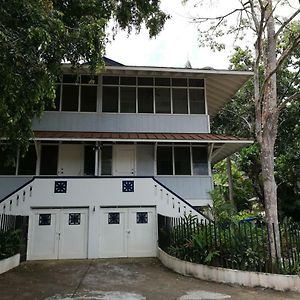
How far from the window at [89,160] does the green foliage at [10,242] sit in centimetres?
396

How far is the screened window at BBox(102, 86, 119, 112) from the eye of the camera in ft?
50.4

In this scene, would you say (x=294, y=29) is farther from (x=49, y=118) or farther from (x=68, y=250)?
(x=68, y=250)

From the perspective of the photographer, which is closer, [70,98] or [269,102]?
[269,102]

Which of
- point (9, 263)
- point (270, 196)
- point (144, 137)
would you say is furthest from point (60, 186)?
point (270, 196)

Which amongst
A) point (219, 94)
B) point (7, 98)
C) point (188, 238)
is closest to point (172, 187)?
point (188, 238)

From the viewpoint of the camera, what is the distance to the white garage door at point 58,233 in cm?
1247

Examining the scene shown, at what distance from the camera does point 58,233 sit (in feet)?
41.6

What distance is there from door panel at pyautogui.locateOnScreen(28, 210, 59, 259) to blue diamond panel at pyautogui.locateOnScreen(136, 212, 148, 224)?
10.2ft

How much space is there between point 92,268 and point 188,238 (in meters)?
3.27

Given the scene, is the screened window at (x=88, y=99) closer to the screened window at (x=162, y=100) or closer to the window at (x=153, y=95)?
the window at (x=153, y=95)

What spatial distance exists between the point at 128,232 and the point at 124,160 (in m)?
3.34

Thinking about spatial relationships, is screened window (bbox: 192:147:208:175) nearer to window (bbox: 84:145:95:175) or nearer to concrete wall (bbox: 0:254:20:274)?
window (bbox: 84:145:95:175)

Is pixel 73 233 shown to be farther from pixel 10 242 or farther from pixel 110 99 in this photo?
pixel 110 99

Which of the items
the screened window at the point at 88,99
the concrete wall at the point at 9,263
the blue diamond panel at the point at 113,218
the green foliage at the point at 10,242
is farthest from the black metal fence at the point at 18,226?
the screened window at the point at 88,99
